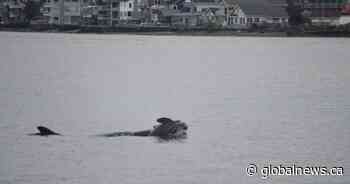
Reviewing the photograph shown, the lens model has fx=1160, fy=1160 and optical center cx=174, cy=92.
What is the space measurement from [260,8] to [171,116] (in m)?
56.2

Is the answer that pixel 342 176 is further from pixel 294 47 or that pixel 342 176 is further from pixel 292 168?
pixel 294 47

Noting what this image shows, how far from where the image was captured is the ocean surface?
18094 millimetres

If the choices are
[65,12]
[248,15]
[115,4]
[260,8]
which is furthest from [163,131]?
[65,12]

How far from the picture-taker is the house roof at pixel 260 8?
8006 centimetres

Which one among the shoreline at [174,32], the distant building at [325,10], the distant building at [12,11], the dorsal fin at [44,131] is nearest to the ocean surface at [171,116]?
the dorsal fin at [44,131]

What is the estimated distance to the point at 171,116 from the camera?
85.4 feet

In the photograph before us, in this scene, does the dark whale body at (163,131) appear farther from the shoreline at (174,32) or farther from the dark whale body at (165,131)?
the shoreline at (174,32)

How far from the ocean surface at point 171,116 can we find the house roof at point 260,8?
87.5 ft

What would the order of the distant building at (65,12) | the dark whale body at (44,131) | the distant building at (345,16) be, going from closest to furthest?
the dark whale body at (44,131) → the distant building at (345,16) → the distant building at (65,12)

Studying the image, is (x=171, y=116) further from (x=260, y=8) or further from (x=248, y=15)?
(x=260, y=8)

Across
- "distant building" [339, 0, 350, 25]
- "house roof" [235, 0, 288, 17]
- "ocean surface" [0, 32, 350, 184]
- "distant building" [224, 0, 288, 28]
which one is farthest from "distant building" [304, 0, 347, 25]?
"ocean surface" [0, 32, 350, 184]

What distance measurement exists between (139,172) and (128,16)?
208ft

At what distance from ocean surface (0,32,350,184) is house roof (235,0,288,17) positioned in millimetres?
26658

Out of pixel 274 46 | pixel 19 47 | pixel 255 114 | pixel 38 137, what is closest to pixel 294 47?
pixel 274 46
